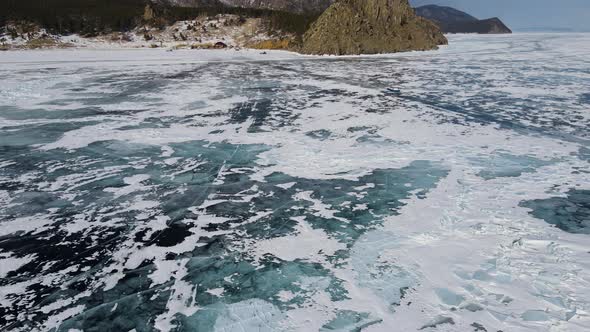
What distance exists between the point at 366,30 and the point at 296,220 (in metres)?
36.0

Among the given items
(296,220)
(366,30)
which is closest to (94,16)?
(366,30)

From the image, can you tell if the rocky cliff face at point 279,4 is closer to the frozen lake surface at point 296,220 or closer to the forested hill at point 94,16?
the forested hill at point 94,16

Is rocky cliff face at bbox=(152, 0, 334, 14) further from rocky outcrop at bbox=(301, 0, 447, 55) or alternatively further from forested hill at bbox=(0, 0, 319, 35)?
rocky outcrop at bbox=(301, 0, 447, 55)

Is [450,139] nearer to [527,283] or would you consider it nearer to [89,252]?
[527,283]

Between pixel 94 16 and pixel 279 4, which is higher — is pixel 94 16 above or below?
below

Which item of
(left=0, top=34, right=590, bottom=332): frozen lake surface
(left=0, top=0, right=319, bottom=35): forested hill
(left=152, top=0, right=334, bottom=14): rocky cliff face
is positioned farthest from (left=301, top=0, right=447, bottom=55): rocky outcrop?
(left=152, top=0, right=334, bottom=14): rocky cliff face

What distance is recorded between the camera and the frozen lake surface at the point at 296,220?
343cm

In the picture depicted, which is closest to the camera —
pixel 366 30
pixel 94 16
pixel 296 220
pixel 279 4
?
pixel 296 220

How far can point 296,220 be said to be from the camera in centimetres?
505

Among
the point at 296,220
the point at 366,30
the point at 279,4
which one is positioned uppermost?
the point at 279,4

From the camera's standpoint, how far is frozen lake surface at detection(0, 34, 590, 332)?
3430 millimetres

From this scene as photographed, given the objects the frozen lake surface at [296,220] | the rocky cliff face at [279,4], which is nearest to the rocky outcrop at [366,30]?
the frozen lake surface at [296,220]

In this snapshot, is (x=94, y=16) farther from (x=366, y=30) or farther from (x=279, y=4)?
(x=279, y=4)

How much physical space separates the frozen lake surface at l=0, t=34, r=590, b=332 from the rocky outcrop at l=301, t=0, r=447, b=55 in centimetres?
2723
